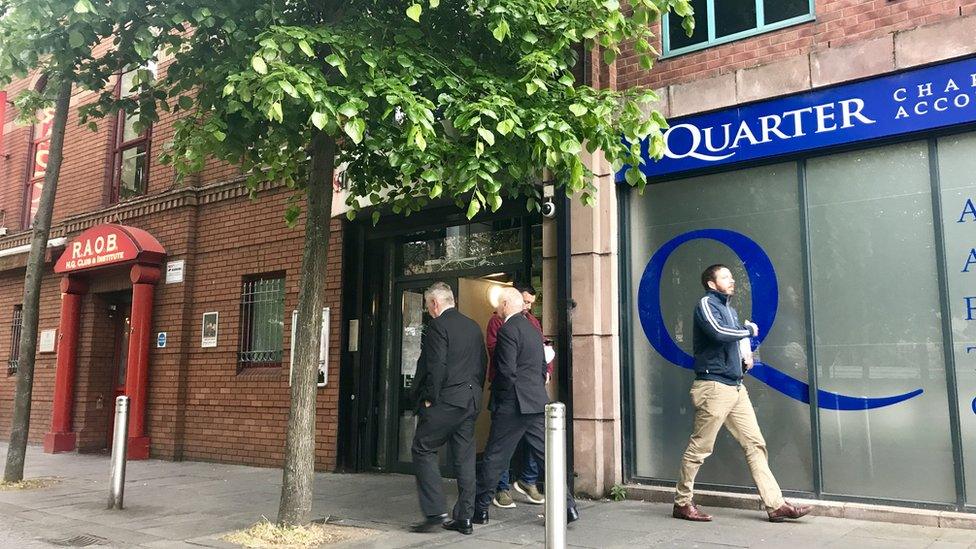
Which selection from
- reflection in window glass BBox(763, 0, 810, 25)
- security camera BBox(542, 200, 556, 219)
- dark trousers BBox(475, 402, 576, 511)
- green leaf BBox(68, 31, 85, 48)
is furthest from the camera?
security camera BBox(542, 200, 556, 219)

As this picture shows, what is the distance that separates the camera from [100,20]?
5621 millimetres

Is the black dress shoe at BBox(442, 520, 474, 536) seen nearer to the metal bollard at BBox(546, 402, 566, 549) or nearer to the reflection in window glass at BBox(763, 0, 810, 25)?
the metal bollard at BBox(546, 402, 566, 549)

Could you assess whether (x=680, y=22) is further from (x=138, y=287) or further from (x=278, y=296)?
(x=138, y=287)

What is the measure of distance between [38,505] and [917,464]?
7.66 metres

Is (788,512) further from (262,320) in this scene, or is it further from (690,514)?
(262,320)

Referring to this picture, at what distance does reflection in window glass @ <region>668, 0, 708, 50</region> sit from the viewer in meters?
7.22

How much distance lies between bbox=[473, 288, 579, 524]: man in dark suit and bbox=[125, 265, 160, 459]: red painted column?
700 cm

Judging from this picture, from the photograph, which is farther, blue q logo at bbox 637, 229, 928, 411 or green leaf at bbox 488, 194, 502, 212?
blue q logo at bbox 637, 229, 928, 411

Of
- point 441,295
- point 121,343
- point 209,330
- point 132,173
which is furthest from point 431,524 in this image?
point 132,173

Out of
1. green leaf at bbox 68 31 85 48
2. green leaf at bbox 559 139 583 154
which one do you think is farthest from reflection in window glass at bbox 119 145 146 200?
green leaf at bbox 559 139 583 154

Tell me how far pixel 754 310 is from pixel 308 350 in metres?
3.77

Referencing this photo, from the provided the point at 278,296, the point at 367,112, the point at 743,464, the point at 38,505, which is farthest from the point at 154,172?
the point at 743,464

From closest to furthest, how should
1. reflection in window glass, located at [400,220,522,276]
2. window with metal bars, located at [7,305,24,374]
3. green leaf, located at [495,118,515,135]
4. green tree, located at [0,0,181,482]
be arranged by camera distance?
1. green leaf, located at [495,118,515,135]
2. green tree, located at [0,0,181,482]
3. reflection in window glass, located at [400,220,522,276]
4. window with metal bars, located at [7,305,24,374]

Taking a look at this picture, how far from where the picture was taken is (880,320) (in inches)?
239
